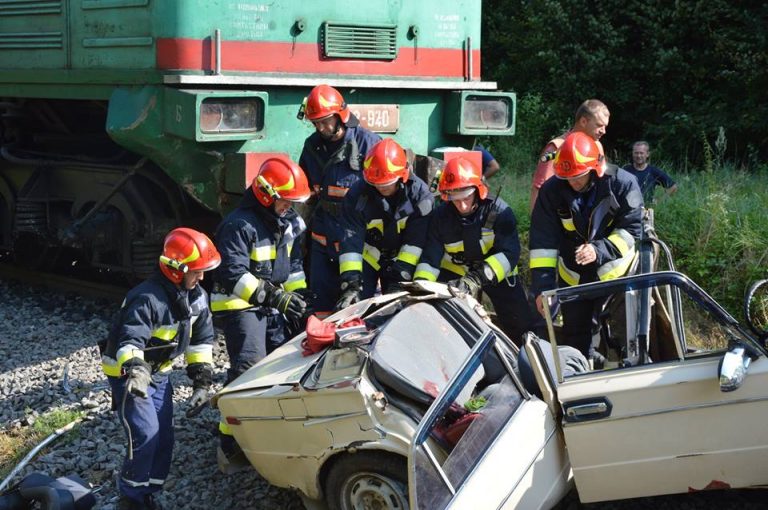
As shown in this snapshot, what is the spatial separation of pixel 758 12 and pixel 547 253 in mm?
6889

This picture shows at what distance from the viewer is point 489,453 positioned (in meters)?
4.03

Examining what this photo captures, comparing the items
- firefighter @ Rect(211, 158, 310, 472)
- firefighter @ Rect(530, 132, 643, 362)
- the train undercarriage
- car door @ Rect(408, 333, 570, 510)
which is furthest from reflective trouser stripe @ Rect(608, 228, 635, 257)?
the train undercarriage

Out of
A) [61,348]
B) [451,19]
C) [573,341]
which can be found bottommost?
[61,348]

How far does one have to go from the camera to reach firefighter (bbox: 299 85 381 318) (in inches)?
267

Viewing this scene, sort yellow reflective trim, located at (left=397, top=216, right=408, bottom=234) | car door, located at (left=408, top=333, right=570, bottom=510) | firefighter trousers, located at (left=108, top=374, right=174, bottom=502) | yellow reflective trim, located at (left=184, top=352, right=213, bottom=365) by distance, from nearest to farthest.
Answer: car door, located at (left=408, top=333, right=570, bottom=510)
firefighter trousers, located at (left=108, top=374, right=174, bottom=502)
yellow reflective trim, located at (left=184, top=352, right=213, bottom=365)
yellow reflective trim, located at (left=397, top=216, right=408, bottom=234)

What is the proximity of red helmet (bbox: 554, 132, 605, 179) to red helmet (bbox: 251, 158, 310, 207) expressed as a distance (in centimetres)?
149

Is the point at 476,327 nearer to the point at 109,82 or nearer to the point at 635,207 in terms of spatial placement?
the point at 635,207

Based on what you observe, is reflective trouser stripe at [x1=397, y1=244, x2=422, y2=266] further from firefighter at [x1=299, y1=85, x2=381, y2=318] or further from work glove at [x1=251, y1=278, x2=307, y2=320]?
work glove at [x1=251, y1=278, x2=307, y2=320]

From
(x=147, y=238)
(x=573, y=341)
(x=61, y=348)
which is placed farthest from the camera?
(x=147, y=238)

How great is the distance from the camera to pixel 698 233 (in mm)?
7785

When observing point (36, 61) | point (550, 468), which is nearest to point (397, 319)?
point (550, 468)

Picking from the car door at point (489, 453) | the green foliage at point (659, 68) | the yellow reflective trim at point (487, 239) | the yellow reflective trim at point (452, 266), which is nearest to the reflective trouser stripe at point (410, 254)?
the yellow reflective trim at point (452, 266)

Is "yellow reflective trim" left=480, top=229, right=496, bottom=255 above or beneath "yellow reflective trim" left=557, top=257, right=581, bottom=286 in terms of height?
above

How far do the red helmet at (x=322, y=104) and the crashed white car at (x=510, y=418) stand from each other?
2325mm
